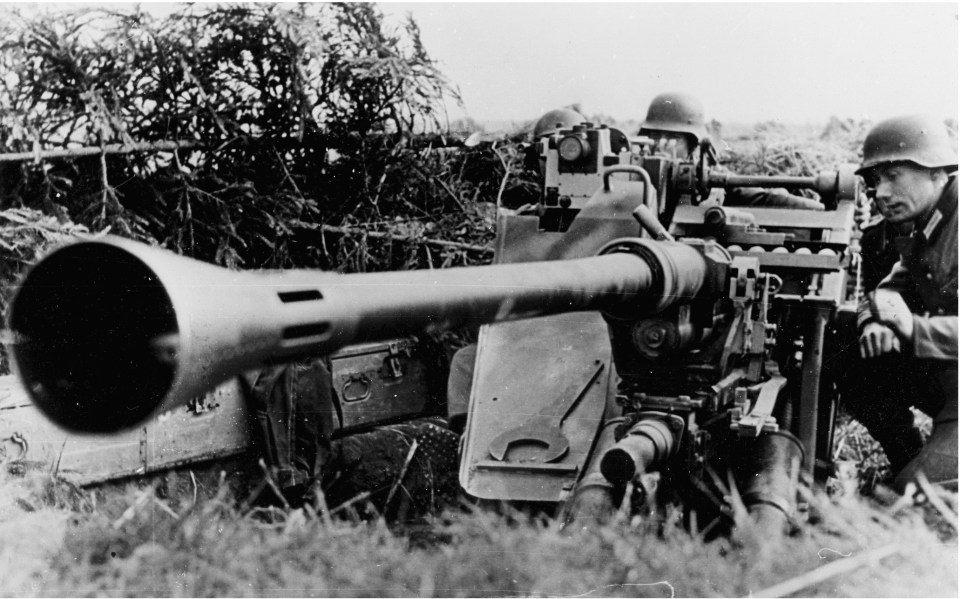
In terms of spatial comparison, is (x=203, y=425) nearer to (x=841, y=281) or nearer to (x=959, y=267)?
(x=841, y=281)

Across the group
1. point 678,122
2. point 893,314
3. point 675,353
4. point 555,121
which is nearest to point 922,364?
point 893,314

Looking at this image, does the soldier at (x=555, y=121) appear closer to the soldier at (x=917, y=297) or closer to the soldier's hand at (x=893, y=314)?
the soldier at (x=917, y=297)

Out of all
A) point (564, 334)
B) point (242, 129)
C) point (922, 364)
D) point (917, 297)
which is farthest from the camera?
point (242, 129)

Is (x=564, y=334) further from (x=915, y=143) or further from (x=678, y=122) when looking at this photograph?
(x=678, y=122)

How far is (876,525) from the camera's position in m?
3.77

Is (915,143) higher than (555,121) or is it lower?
lower

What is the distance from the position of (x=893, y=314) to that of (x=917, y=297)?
801 mm

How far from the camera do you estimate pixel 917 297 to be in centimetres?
539

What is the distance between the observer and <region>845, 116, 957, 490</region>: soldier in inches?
186

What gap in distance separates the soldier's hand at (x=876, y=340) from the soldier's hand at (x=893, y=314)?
44 mm

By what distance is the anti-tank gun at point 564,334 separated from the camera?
166 centimetres

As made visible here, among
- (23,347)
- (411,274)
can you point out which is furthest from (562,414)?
(23,347)

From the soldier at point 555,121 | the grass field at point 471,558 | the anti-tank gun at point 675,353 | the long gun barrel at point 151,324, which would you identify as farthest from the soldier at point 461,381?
the long gun barrel at point 151,324

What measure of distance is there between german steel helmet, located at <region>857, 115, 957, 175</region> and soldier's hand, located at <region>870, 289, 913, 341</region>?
768 mm
